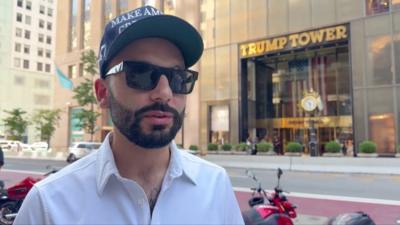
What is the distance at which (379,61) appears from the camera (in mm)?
26453

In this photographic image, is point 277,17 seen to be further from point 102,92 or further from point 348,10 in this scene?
point 102,92

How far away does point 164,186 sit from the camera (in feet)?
5.11

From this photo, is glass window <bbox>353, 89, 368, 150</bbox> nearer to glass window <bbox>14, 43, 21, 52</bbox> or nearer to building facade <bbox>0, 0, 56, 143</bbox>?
building facade <bbox>0, 0, 56, 143</bbox>

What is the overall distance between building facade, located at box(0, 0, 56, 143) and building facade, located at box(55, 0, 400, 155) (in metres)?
44.7

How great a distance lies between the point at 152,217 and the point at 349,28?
2940 cm

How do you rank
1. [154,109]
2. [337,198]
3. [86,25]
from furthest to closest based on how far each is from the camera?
[86,25], [337,198], [154,109]

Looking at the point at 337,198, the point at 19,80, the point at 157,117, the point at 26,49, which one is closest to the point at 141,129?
the point at 157,117

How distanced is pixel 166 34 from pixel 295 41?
3034 centimetres

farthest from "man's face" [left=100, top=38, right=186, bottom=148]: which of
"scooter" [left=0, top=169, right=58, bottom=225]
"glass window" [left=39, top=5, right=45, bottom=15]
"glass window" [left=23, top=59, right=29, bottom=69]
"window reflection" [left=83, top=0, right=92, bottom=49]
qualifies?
"glass window" [left=39, top=5, right=45, bottom=15]

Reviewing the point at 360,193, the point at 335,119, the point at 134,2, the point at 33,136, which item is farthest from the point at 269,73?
the point at 33,136

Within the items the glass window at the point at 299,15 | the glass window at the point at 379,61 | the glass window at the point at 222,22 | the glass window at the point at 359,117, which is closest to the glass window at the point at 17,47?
the glass window at the point at 222,22

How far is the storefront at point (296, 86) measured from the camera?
30594mm

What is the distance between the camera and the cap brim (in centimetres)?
152

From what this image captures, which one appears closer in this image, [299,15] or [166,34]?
[166,34]
